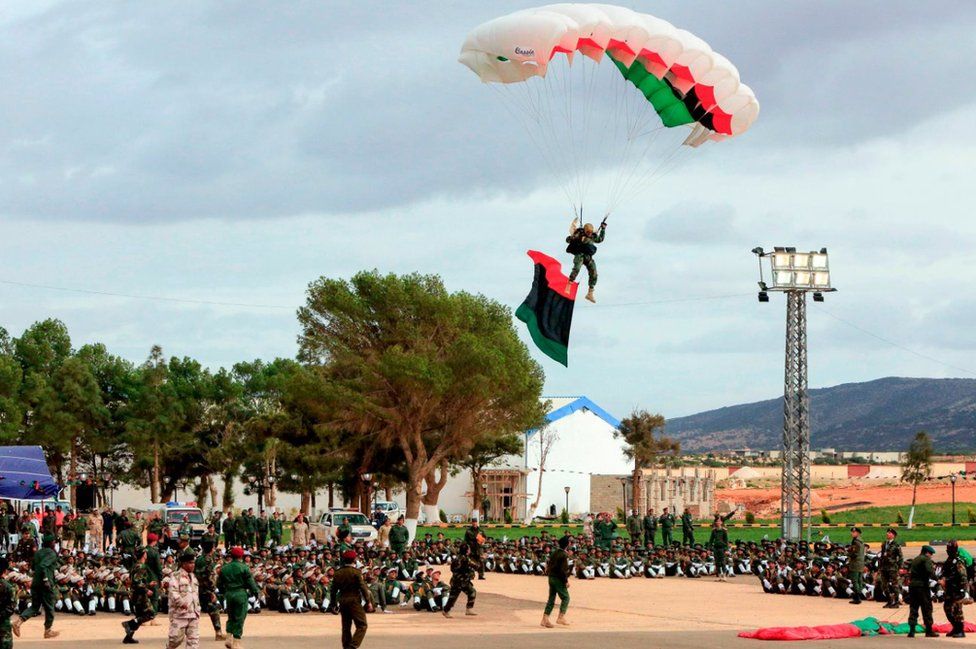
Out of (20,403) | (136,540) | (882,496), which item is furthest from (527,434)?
(136,540)

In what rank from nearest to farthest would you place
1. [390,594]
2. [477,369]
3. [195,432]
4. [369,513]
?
[390,594]
[477,369]
[369,513]
[195,432]

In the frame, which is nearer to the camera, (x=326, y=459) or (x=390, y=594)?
(x=390, y=594)

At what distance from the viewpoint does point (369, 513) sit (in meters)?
56.5

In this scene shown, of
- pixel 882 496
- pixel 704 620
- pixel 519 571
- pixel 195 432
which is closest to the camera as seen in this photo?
pixel 704 620

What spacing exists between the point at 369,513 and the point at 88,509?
22570 millimetres

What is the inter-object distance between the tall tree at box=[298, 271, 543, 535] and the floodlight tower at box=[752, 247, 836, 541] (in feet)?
51.3

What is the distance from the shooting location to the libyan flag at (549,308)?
911 inches

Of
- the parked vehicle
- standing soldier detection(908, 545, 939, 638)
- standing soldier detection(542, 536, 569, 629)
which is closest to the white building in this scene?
the parked vehicle

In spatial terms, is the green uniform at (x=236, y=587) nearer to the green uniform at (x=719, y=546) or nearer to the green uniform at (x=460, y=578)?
the green uniform at (x=460, y=578)

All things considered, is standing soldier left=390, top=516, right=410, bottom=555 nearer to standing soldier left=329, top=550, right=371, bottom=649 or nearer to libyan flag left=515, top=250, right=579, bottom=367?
libyan flag left=515, top=250, right=579, bottom=367

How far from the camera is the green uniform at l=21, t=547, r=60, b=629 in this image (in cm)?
1803

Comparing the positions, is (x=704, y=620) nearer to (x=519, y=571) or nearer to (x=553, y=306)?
(x=553, y=306)

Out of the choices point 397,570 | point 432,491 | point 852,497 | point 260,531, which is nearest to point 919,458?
point 432,491

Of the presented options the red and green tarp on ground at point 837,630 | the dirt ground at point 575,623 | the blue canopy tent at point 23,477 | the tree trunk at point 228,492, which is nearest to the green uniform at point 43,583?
the dirt ground at point 575,623
